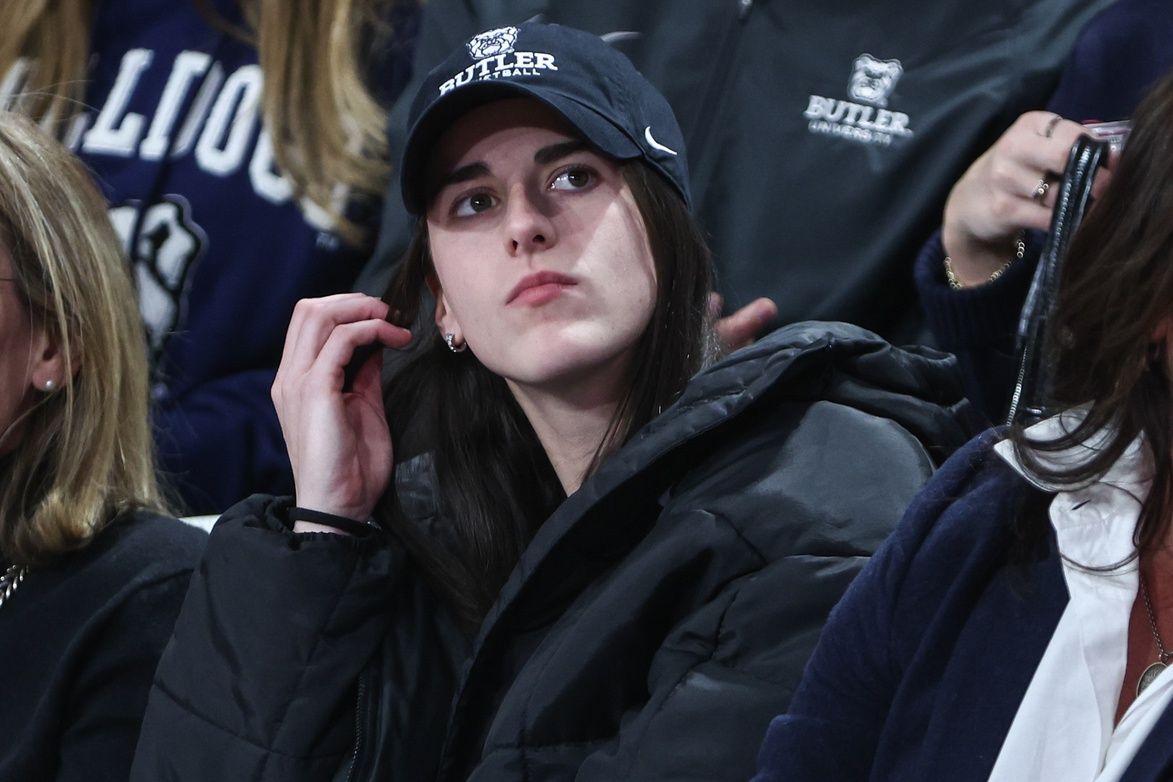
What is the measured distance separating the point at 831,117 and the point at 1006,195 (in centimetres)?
43

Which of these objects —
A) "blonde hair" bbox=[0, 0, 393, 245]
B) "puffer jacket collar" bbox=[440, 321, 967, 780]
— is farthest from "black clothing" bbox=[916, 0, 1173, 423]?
"blonde hair" bbox=[0, 0, 393, 245]

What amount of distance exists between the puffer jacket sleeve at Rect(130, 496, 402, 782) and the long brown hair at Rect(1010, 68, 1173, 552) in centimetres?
72

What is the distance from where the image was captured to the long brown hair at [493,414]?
1.58 meters

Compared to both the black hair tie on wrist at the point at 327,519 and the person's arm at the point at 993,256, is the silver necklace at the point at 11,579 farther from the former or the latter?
the person's arm at the point at 993,256

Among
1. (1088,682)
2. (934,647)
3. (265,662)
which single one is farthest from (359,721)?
(1088,682)

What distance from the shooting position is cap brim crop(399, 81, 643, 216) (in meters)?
1.52

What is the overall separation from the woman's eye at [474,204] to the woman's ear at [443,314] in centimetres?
12

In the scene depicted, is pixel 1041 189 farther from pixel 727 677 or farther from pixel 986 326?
pixel 727 677

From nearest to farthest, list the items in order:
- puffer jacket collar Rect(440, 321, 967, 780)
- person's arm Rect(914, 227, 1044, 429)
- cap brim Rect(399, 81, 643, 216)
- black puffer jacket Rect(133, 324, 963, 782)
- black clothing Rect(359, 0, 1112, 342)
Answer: black puffer jacket Rect(133, 324, 963, 782), puffer jacket collar Rect(440, 321, 967, 780), cap brim Rect(399, 81, 643, 216), person's arm Rect(914, 227, 1044, 429), black clothing Rect(359, 0, 1112, 342)

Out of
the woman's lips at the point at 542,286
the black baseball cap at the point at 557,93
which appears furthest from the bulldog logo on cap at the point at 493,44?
the woman's lips at the point at 542,286

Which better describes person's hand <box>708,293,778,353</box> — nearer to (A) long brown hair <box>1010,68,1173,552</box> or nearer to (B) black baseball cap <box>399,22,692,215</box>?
→ (B) black baseball cap <box>399,22,692,215</box>

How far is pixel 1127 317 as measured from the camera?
3.54ft

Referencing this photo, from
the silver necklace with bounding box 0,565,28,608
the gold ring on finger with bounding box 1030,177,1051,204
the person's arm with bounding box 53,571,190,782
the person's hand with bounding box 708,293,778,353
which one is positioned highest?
the gold ring on finger with bounding box 1030,177,1051,204

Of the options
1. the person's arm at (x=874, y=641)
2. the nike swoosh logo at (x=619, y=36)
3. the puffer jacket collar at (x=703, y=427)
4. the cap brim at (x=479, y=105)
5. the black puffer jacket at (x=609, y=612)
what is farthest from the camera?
the nike swoosh logo at (x=619, y=36)
